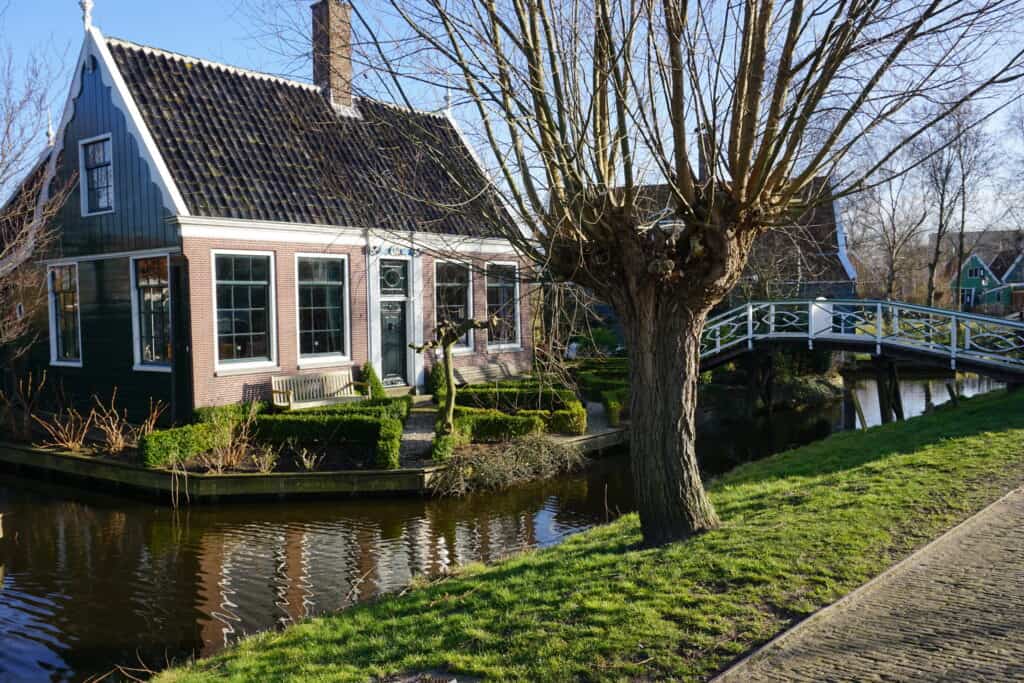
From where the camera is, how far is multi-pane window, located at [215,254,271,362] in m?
14.1

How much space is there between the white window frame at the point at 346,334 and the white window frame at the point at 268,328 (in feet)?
1.48

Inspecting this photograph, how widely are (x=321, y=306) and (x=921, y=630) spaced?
1273cm

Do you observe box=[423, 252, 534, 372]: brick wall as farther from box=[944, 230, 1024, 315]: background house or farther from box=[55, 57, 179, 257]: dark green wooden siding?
box=[944, 230, 1024, 315]: background house

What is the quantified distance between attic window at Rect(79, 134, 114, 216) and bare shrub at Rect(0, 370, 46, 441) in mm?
3499

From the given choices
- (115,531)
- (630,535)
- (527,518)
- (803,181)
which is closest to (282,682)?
(630,535)

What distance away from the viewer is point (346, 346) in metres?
16.1

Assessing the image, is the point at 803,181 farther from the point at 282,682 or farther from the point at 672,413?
the point at 282,682

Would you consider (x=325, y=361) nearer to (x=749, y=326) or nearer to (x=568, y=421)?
(x=568, y=421)

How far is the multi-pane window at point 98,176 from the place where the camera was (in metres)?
15.1

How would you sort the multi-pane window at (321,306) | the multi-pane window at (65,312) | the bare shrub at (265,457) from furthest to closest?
the multi-pane window at (65,312)
the multi-pane window at (321,306)
the bare shrub at (265,457)

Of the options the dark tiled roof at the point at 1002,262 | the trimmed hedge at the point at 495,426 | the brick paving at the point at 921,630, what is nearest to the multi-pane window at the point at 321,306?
the trimmed hedge at the point at 495,426

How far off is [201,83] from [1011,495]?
47.0 ft

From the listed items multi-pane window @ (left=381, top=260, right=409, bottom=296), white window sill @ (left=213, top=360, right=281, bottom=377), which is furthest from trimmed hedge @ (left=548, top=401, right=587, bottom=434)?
white window sill @ (left=213, top=360, right=281, bottom=377)

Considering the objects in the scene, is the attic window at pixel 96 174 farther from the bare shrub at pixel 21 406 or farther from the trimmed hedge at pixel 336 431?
the trimmed hedge at pixel 336 431
